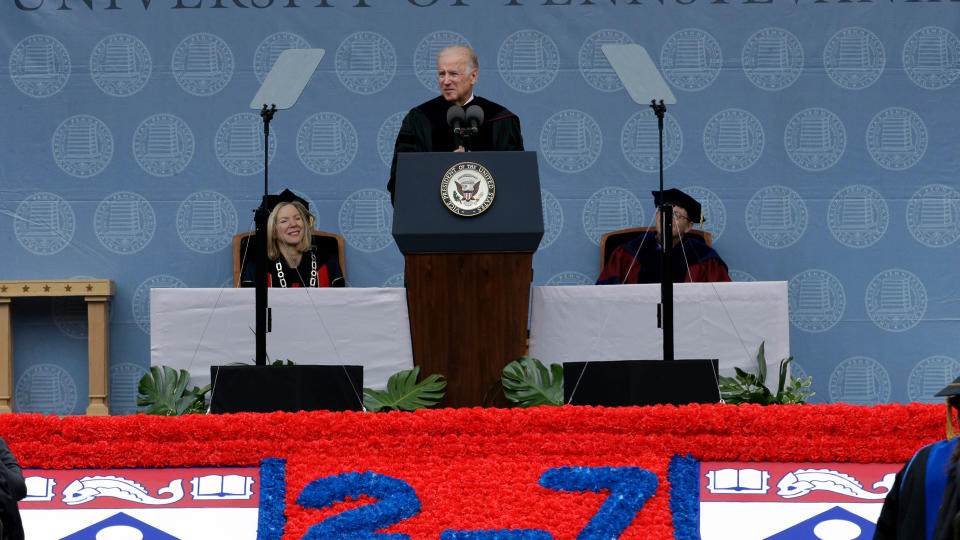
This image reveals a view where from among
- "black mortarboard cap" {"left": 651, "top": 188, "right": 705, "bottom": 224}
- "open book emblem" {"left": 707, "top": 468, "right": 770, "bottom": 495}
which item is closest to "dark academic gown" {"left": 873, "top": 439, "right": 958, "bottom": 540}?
"open book emblem" {"left": 707, "top": 468, "right": 770, "bottom": 495}

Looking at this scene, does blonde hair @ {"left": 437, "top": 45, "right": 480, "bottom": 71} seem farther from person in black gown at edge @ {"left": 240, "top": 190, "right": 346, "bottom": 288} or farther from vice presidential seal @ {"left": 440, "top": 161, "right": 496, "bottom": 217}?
person in black gown at edge @ {"left": 240, "top": 190, "right": 346, "bottom": 288}

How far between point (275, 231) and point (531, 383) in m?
2.16

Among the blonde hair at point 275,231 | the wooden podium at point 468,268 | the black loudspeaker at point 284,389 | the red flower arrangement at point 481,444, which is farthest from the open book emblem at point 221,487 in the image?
the blonde hair at point 275,231

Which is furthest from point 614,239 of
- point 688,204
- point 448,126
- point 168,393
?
point 168,393

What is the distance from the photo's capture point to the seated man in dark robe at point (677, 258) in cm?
500

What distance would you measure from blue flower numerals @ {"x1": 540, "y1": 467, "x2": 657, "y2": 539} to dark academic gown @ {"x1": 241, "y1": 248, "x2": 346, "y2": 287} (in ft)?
7.72

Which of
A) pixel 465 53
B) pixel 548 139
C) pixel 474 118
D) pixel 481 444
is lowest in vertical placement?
pixel 481 444

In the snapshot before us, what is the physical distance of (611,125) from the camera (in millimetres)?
5586

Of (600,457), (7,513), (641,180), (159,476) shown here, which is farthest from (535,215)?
(641,180)

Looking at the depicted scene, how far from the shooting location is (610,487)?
2656 mm

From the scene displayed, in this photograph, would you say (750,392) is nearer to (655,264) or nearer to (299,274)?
(655,264)

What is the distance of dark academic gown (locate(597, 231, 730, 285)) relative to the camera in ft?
16.4

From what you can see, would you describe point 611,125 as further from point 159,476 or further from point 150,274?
point 159,476

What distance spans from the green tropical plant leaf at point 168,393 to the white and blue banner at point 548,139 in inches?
82.1
